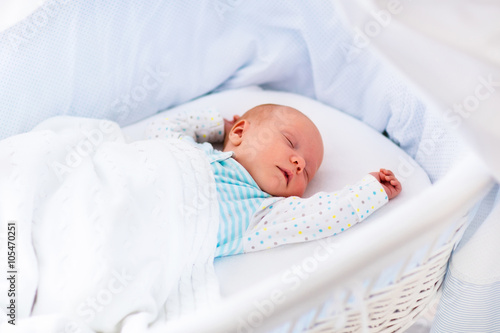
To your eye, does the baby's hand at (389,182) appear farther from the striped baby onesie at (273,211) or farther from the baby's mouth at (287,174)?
the baby's mouth at (287,174)

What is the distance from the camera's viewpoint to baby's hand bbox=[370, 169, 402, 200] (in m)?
1.08

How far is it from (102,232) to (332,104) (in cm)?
77

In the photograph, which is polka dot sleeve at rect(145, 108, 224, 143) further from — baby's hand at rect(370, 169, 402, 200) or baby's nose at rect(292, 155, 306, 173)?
baby's hand at rect(370, 169, 402, 200)

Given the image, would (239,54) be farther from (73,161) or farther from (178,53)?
(73,161)

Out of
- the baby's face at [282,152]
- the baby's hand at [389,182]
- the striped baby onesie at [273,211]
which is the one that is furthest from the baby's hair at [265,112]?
the baby's hand at [389,182]

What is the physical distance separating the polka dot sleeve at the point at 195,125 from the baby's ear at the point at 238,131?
0.27 ft

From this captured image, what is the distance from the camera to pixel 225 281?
939mm

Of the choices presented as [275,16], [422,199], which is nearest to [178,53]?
[275,16]

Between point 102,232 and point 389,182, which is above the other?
point 389,182

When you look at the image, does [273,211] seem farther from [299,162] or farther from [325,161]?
[325,161]

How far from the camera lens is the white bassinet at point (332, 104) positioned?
58 cm

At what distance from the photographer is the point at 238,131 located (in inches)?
46.4

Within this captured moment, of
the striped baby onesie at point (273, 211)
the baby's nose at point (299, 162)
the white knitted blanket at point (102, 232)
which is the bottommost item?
the white knitted blanket at point (102, 232)

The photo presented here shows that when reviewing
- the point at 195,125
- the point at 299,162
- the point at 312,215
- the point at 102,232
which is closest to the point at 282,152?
the point at 299,162
